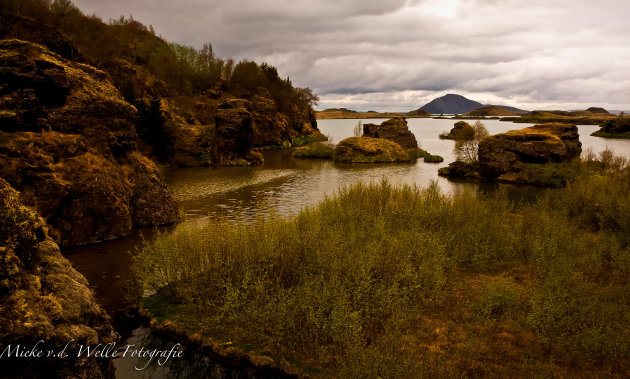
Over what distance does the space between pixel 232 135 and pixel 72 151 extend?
→ 87.5 ft

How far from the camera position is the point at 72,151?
1575 cm

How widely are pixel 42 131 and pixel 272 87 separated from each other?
71607 millimetres

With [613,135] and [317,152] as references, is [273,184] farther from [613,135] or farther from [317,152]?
[613,135]

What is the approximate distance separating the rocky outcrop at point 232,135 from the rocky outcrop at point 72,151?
75.1ft

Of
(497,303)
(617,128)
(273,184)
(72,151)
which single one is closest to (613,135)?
(617,128)

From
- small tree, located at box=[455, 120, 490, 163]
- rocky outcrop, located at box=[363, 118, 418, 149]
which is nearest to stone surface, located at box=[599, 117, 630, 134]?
rocky outcrop, located at box=[363, 118, 418, 149]

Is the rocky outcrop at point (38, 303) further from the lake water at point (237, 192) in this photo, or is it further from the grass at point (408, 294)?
the grass at point (408, 294)

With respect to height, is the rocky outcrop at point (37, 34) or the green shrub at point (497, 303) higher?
the rocky outcrop at point (37, 34)

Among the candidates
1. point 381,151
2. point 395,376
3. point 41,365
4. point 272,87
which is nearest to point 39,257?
point 41,365

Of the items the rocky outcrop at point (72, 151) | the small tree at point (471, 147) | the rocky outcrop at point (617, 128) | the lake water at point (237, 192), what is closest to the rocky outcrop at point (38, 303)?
the lake water at point (237, 192)

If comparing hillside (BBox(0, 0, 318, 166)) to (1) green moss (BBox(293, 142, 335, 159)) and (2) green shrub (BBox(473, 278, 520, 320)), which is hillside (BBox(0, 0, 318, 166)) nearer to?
(1) green moss (BBox(293, 142, 335, 159))

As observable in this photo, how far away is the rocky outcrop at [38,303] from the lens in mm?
4422

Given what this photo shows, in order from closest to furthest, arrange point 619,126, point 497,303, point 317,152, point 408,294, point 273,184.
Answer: point 497,303 → point 408,294 → point 273,184 → point 317,152 → point 619,126

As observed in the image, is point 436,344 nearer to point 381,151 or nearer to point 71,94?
point 71,94
